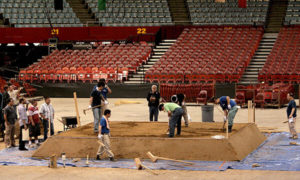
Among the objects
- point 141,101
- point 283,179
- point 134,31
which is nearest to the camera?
point 283,179

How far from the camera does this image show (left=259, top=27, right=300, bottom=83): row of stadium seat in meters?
32.4

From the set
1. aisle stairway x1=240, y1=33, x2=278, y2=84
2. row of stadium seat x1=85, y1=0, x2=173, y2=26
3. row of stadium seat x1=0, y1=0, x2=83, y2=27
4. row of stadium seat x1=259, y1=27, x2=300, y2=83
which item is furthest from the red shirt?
row of stadium seat x1=0, y1=0, x2=83, y2=27

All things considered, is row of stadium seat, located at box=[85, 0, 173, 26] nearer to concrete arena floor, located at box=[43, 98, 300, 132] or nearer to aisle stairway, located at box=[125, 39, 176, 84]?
aisle stairway, located at box=[125, 39, 176, 84]

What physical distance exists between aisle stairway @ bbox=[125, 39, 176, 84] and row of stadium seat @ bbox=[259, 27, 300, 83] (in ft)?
26.2

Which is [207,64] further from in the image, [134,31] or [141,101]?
[134,31]

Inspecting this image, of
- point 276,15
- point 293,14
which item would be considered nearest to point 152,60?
point 276,15

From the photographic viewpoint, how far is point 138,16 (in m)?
43.2

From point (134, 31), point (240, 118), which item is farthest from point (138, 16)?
point (240, 118)

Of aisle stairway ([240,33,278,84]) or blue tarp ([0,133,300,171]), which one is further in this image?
aisle stairway ([240,33,278,84])

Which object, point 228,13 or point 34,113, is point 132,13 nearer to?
point 228,13

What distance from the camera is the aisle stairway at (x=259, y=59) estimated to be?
34.4 metres

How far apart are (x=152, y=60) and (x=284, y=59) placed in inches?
374

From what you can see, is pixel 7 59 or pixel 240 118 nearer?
pixel 240 118

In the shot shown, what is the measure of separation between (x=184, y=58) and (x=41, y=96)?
10.0 m
